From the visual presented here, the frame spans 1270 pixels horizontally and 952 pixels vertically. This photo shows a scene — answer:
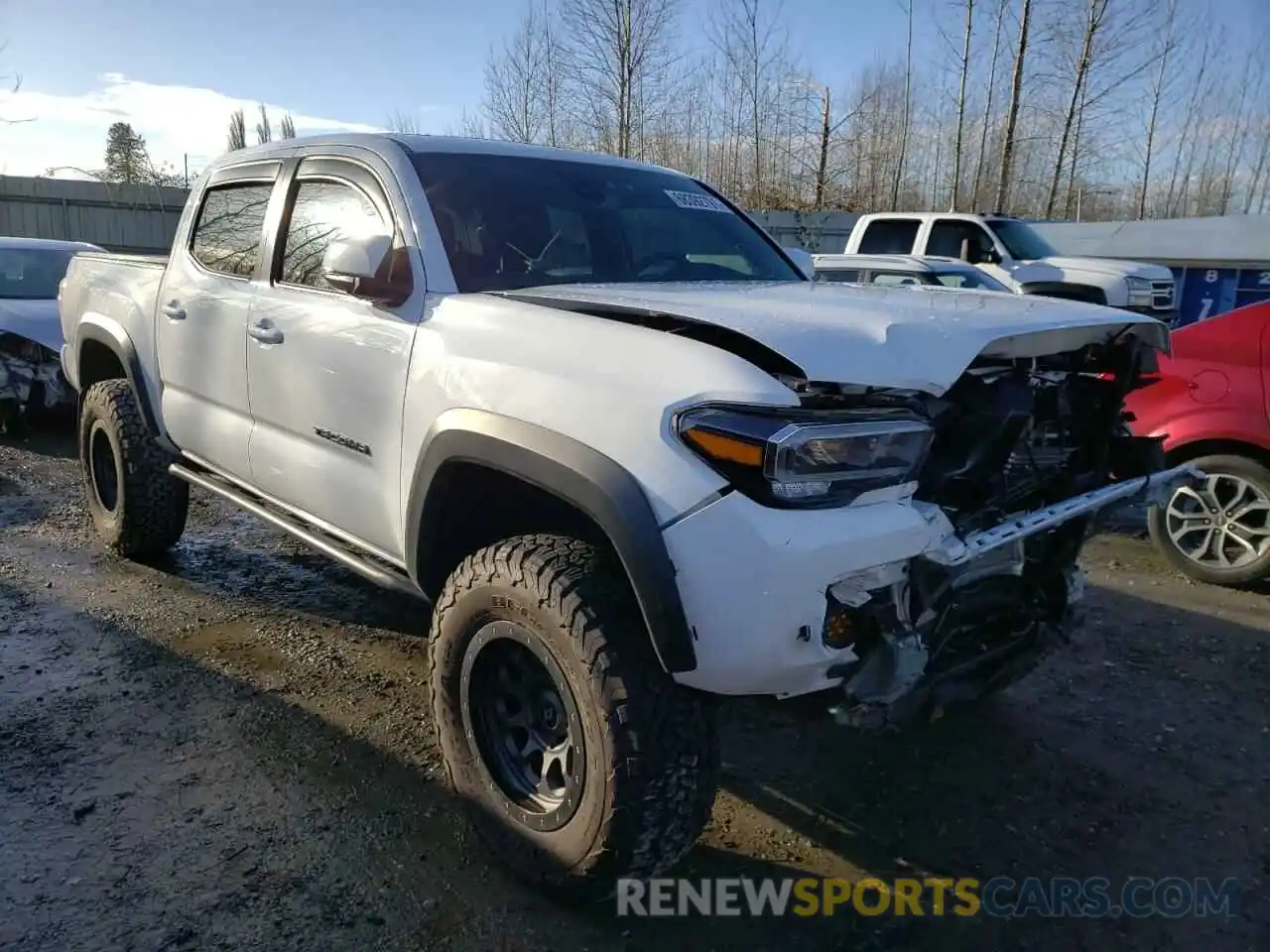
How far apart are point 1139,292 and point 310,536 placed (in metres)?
11.5

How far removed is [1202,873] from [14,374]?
861 centimetres

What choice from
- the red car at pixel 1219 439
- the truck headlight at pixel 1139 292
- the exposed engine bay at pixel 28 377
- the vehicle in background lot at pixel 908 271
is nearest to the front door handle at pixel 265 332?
the red car at pixel 1219 439

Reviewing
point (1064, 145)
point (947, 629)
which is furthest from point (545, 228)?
point (1064, 145)

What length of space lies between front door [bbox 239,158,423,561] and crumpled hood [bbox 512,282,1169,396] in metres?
0.54

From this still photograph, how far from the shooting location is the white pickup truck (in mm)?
2059

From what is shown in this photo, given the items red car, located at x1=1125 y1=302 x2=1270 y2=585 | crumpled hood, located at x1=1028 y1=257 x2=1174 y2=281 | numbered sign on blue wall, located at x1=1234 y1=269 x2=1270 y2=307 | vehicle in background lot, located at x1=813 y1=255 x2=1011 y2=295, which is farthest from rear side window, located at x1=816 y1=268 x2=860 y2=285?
red car, located at x1=1125 y1=302 x2=1270 y2=585

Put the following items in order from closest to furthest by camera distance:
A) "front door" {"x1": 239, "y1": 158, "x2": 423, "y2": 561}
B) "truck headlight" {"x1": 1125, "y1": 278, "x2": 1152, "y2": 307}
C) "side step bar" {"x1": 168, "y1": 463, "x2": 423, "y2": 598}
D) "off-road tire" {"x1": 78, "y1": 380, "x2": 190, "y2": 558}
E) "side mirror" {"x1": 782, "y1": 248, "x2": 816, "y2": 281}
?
"front door" {"x1": 239, "y1": 158, "x2": 423, "y2": 561} → "side step bar" {"x1": 168, "y1": 463, "x2": 423, "y2": 598} → "side mirror" {"x1": 782, "y1": 248, "x2": 816, "y2": 281} → "off-road tire" {"x1": 78, "y1": 380, "x2": 190, "y2": 558} → "truck headlight" {"x1": 1125, "y1": 278, "x2": 1152, "y2": 307}

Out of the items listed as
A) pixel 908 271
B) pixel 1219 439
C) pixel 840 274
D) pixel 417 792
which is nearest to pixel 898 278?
pixel 908 271

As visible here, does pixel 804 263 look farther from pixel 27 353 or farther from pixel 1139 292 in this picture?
pixel 1139 292

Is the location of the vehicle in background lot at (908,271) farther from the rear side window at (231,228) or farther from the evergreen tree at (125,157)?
the evergreen tree at (125,157)

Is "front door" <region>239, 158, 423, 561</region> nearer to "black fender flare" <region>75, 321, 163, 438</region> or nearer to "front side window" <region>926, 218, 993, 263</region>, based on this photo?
"black fender flare" <region>75, 321, 163, 438</region>

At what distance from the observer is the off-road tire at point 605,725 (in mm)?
2197

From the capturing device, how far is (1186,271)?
12.7 metres

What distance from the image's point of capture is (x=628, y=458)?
84.0 inches
